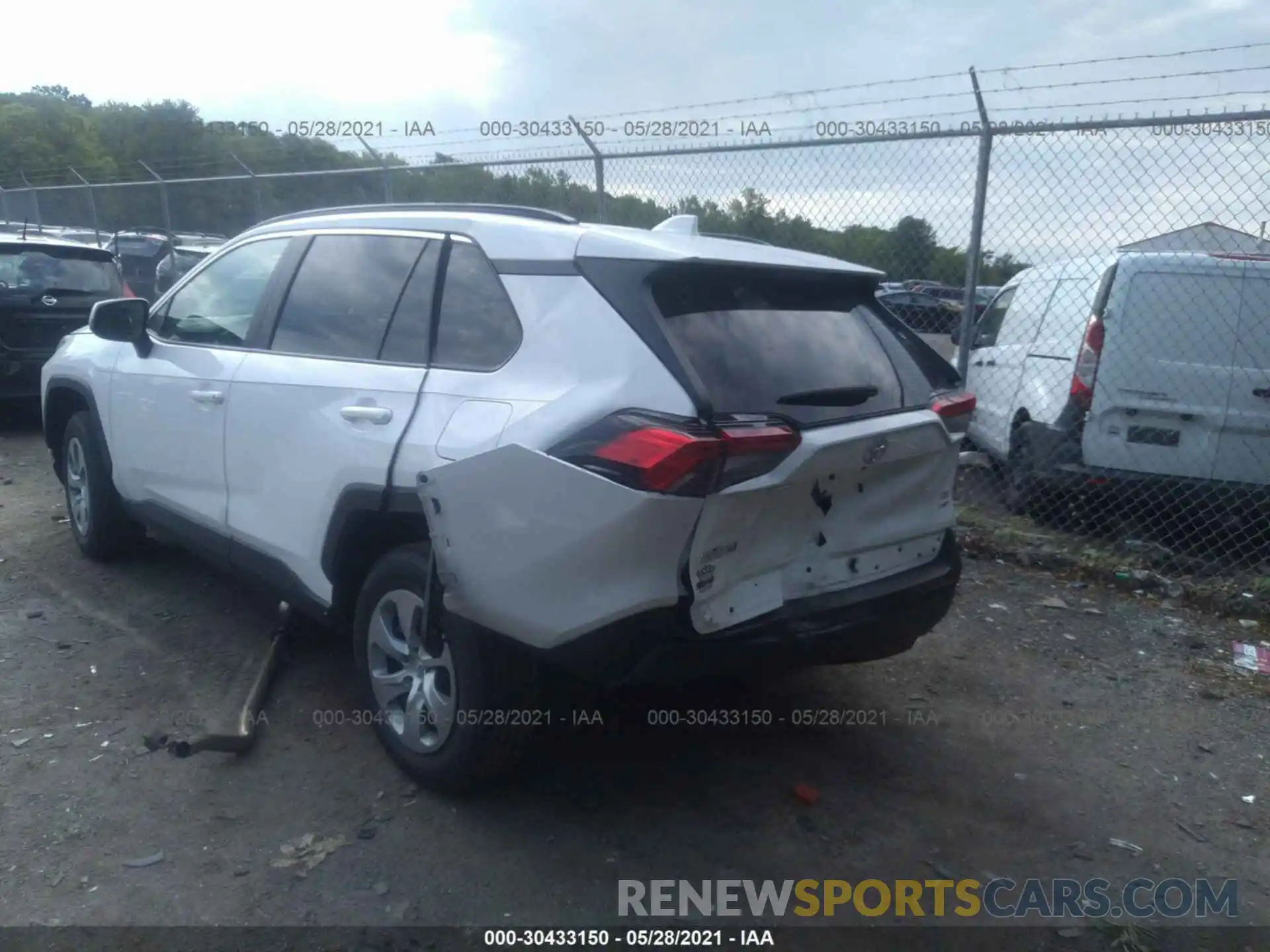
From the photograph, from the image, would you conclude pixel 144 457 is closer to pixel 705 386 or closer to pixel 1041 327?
pixel 705 386

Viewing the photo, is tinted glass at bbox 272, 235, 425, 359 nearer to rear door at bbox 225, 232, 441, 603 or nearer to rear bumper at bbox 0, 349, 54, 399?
rear door at bbox 225, 232, 441, 603

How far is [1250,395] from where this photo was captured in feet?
19.1

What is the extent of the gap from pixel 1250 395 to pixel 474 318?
15.7 feet

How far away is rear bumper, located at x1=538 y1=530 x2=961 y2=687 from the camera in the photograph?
109 inches

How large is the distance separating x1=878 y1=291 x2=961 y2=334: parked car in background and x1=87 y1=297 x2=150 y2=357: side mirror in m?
4.41

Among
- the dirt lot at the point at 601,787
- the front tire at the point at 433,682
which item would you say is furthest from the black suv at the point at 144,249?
the front tire at the point at 433,682

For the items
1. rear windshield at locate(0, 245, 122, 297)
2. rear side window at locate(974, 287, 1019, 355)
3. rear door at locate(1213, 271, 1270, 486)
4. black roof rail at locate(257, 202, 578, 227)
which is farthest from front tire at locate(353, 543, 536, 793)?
rear windshield at locate(0, 245, 122, 297)

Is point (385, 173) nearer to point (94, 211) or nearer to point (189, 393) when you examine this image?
point (189, 393)

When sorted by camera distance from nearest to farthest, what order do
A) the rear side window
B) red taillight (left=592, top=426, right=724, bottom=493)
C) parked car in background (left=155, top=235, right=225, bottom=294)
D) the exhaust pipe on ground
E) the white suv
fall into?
red taillight (left=592, top=426, right=724, bottom=493) → the white suv → the exhaust pipe on ground → the rear side window → parked car in background (left=155, top=235, right=225, bottom=294)

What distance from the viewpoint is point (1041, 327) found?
7.08 meters

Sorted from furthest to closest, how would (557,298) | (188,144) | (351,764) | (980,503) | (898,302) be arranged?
1. (188,144)
2. (980,503)
3. (898,302)
4. (351,764)
5. (557,298)

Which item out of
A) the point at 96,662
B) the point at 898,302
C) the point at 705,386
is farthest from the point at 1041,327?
the point at 96,662

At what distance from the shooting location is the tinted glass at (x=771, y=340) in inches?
114

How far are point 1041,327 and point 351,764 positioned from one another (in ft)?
18.3
